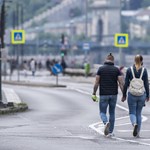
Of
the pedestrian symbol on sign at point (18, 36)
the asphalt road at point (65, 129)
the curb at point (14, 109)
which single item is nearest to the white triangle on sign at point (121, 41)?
the pedestrian symbol on sign at point (18, 36)

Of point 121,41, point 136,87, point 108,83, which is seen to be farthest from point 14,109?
point 121,41

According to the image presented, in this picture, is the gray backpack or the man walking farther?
the man walking

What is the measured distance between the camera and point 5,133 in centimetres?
2309

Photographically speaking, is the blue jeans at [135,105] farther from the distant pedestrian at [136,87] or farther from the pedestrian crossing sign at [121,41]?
the pedestrian crossing sign at [121,41]

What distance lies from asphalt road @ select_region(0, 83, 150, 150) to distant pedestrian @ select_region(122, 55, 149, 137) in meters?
0.49

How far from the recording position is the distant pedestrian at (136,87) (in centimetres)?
2286

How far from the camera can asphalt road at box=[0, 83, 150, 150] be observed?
20297 millimetres

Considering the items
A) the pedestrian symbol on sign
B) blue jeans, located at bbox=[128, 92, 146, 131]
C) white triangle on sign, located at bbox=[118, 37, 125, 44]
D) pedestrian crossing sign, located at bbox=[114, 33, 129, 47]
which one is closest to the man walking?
blue jeans, located at bbox=[128, 92, 146, 131]

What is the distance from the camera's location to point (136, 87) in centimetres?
2286

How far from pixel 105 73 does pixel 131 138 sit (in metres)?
1.74

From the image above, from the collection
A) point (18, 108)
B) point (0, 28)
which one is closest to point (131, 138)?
point (18, 108)

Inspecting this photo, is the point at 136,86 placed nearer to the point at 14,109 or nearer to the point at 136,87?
the point at 136,87

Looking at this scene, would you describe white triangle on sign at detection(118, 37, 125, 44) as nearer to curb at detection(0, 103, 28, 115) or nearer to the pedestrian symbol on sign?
the pedestrian symbol on sign

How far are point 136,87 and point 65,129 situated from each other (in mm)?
2571
